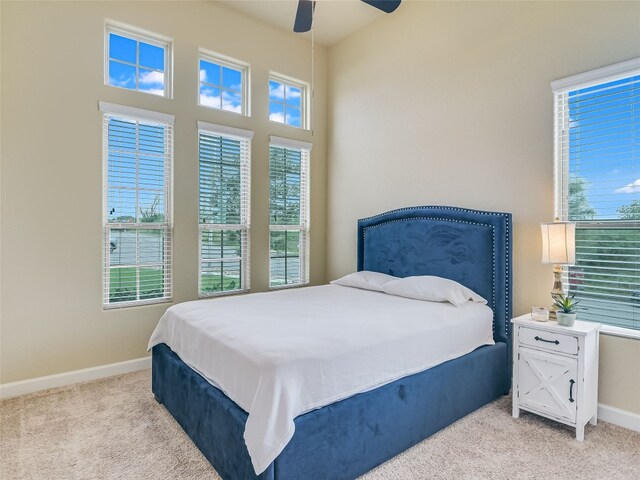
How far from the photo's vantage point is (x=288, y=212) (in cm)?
463

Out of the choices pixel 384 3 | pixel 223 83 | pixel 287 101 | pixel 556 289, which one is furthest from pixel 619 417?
pixel 223 83

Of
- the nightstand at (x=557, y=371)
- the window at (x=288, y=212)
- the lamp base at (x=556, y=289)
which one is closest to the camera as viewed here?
the nightstand at (x=557, y=371)

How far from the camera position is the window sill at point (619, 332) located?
96.3 inches

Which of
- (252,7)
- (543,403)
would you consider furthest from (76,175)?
(543,403)

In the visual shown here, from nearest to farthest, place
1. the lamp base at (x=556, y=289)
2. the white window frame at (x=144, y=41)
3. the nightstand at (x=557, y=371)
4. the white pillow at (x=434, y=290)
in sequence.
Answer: the nightstand at (x=557, y=371) < the lamp base at (x=556, y=289) < the white pillow at (x=434, y=290) < the white window frame at (x=144, y=41)

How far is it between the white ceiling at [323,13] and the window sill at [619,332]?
12.2 ft

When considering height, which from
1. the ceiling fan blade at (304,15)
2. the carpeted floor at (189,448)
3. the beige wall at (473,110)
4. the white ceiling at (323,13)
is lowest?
the carpeted floor at (189,448)

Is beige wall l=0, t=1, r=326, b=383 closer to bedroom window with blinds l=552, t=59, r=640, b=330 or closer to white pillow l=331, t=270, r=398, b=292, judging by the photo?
white pillow l=331, t=270, r=398, b=292

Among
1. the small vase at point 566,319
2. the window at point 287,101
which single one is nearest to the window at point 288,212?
the window at point 287,101

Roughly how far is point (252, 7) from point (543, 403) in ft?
14.7

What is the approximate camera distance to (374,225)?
4.16 meters

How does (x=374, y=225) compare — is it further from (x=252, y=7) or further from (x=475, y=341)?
(x=252, y=7)

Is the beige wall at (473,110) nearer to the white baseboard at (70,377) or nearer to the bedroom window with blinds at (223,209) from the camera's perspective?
the bedroom window with blinds at (223,209)

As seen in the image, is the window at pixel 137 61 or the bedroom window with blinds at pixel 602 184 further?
the window at pixel 137 61
